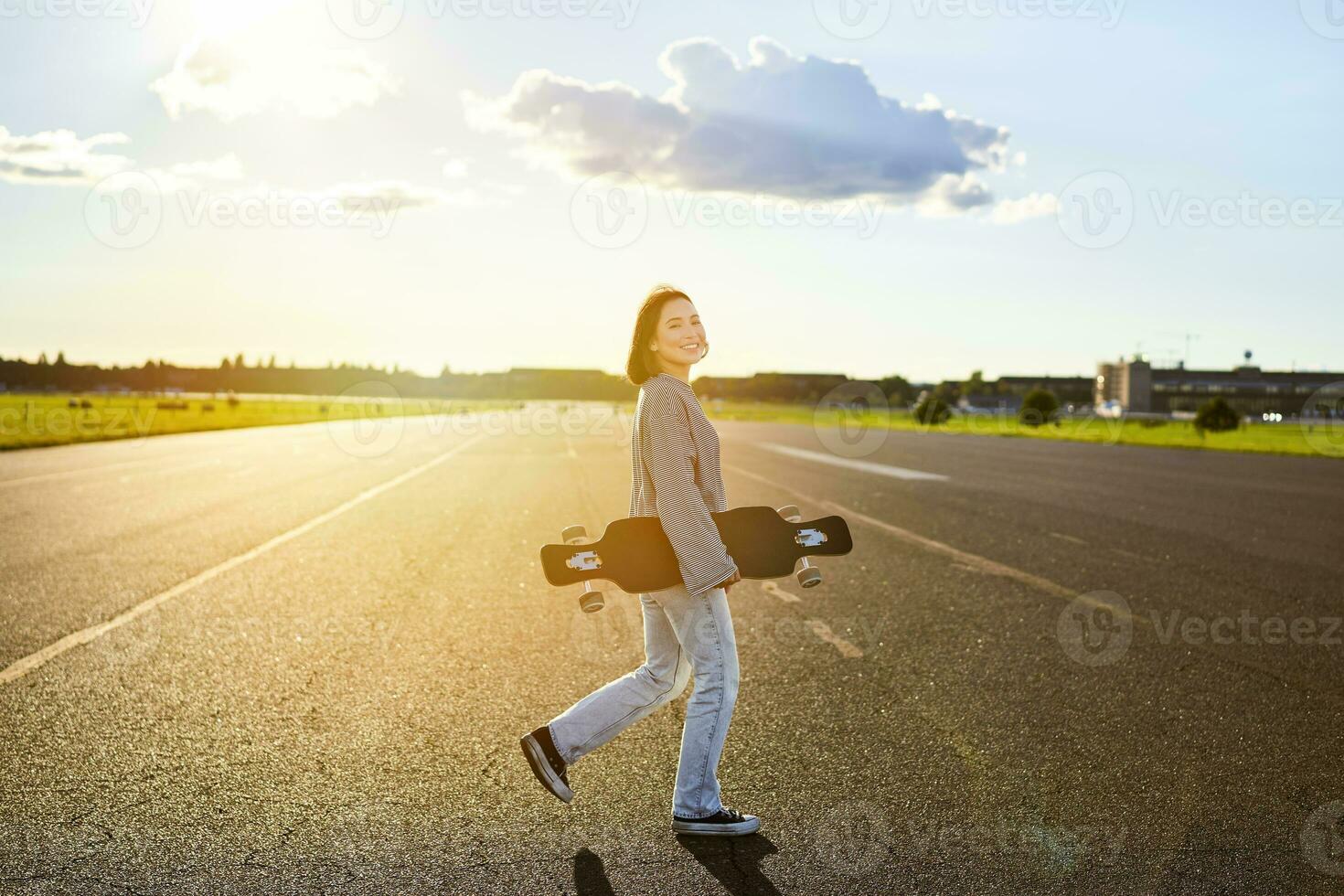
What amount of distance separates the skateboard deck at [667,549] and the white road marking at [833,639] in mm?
2930

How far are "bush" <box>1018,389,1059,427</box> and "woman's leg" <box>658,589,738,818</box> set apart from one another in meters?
61.4

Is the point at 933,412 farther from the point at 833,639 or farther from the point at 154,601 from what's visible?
the point at 154,601

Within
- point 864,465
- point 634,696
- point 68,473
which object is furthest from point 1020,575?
point 68,473

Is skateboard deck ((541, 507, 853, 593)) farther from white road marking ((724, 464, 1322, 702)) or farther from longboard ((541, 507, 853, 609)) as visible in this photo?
white road marking ((724, 464, 1322, 702))

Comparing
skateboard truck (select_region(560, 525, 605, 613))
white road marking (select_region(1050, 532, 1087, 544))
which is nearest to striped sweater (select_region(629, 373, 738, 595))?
skateboard truck (select_region(560, 525, 605, 613))

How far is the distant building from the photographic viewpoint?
144m

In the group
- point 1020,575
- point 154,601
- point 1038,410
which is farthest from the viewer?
point 1038,410

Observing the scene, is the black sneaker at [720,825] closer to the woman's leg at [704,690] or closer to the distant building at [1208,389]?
the woman's leg at [704,690]

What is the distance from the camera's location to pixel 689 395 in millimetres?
3904

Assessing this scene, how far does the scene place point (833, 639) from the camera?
7371 mm

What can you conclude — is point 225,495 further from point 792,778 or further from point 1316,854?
point 1316,854

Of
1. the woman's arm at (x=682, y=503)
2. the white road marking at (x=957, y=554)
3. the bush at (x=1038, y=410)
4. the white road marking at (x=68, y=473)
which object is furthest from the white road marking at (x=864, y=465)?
the bush at (x=1038, y=410)

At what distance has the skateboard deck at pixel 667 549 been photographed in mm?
3846

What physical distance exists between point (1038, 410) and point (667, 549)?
6423 centimetres
